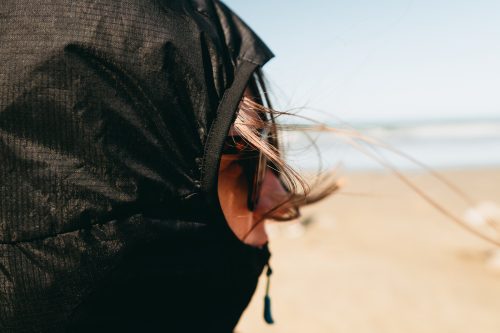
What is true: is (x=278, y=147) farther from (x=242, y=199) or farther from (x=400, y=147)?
(x=400, y=147)

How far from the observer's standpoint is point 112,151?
39.9 inches

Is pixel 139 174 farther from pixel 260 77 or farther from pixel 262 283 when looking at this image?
pixel 262 283

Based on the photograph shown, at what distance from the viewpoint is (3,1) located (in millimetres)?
976

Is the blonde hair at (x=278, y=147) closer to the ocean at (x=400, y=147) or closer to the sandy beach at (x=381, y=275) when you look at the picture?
the ocean at (x=400, y=147)

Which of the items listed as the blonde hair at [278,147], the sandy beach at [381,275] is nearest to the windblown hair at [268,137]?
the blonde hair at [278,147]

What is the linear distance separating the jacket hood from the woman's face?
15 cm

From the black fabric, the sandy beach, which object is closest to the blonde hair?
the black fabric

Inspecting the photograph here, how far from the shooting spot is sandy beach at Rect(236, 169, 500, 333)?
4.16 m

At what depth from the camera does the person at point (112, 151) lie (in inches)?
37.9

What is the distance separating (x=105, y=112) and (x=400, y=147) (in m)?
19.1


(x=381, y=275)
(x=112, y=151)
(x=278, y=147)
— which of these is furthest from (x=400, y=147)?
(x=112, y=151)

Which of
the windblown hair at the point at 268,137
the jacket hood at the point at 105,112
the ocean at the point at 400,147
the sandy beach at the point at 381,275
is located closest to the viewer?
the jacket hood at the point at 105,112

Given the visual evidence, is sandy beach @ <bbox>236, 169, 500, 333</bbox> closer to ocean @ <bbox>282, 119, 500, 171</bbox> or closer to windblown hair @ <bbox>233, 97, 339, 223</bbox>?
ocean @ <bbox>282, 119, 500, 171</bbox>

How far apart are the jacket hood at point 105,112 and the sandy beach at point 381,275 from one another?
9.49ft
